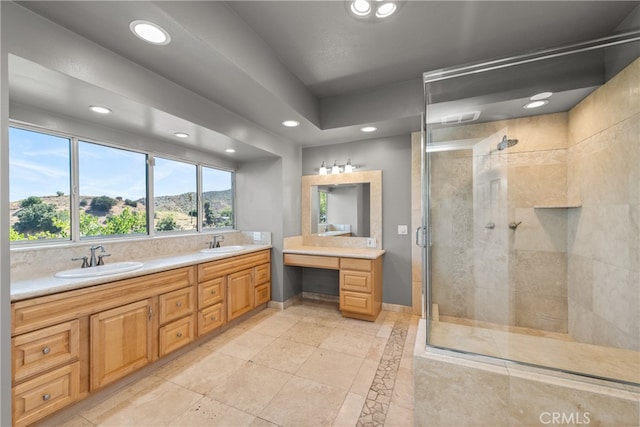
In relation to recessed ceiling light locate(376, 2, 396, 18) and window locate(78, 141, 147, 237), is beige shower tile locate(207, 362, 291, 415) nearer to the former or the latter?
window locate(78, 141, 147, 237)

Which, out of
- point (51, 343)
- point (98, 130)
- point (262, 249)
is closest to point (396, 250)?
point (262, 249)

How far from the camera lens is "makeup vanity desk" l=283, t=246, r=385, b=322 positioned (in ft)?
9.76

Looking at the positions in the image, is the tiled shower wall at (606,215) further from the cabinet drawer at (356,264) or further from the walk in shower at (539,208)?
the cabinet drawer at (356,264)

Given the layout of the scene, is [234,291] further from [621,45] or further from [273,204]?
[621,45]

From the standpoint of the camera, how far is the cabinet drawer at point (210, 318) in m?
2.47

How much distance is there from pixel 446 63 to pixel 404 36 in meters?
0.60

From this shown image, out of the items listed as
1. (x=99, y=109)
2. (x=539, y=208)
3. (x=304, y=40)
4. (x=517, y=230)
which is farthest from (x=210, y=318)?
(x=539, y=208)

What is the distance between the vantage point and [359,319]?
310 centimetres

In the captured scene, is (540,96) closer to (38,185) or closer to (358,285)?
(358,285)

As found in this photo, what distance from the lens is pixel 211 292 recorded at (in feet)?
8.53

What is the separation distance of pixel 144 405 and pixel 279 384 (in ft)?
3.01

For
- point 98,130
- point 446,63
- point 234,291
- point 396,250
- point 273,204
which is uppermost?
point 446,63

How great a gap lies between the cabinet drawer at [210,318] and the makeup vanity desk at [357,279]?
1.23 meters

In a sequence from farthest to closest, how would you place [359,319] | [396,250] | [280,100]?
[396,250] < [359,319] < [280,100]
